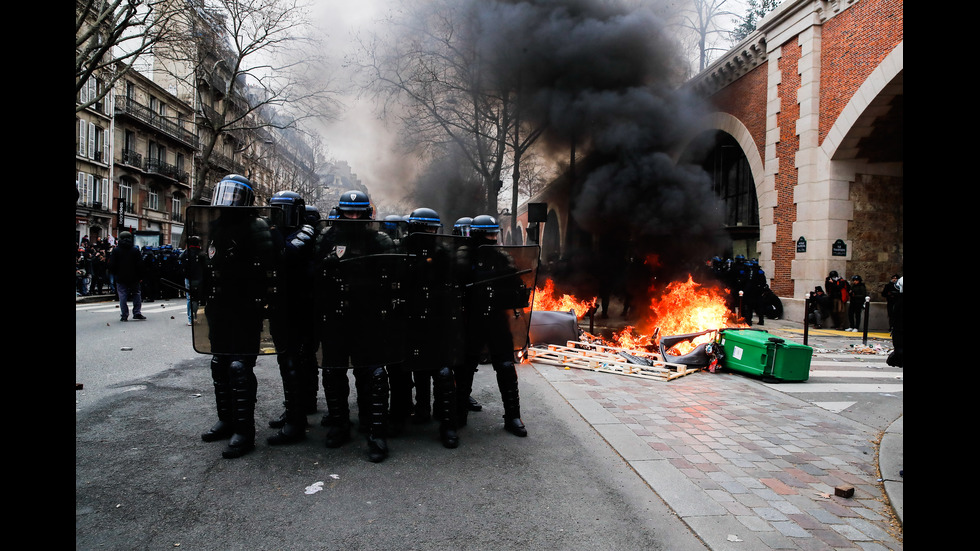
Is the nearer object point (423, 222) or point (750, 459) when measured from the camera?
point (750, 459)

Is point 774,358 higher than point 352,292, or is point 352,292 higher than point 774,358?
point 352,292

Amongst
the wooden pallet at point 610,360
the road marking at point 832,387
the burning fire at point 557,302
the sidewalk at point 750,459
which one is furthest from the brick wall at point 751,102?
the sidewalk at point 750,459

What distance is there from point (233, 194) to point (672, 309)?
317 inches

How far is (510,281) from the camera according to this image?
429 cm

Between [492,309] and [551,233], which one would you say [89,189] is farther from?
[492,309]

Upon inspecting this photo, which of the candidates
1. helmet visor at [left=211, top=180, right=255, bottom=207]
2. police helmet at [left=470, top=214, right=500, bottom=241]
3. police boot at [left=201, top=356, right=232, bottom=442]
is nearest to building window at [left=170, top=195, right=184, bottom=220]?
helmet visor at [left=211, top=180, right=255, bottom=207]

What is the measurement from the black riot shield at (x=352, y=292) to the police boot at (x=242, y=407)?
1.78 feet

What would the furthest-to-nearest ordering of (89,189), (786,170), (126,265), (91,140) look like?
(91,140)
(89,189)
(786,170)
(126,265)

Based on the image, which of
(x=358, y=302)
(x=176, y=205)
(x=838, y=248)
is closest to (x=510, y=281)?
(x=358, y=302)

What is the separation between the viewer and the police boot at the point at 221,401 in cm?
375

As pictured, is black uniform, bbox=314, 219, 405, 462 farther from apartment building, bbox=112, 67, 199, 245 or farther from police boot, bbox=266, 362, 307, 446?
apartment building, bbox=112, 67, 199, 245
